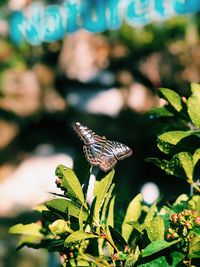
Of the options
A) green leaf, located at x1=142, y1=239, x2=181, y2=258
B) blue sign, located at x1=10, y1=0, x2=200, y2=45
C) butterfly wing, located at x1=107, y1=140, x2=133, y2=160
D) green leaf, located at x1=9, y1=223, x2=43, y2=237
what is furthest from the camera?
blue sign, located at x1=10, y1=0, x2=200, y2=45

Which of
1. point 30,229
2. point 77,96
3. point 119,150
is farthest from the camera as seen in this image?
point 77,96

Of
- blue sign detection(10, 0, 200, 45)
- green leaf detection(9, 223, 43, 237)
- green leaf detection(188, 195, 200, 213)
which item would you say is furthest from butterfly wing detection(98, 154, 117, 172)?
blue sign detection(10, 0, 200, 45)

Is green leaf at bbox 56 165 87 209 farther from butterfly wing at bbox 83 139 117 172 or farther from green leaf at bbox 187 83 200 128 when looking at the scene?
green leaf at bbox 187 83 200 128

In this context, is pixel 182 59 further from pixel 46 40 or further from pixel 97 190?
pixel 97 190

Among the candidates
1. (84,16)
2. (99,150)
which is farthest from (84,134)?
(84,16)

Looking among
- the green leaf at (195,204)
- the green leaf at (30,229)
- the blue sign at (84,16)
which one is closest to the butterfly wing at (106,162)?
the green leaf at (195,204)

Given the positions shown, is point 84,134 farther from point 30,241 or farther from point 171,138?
point 30,241
